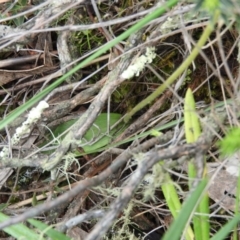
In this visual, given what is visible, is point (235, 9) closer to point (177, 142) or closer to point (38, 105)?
point (177, 142)

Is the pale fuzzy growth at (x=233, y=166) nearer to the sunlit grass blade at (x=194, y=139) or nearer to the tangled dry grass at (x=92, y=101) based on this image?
the tangled dry grass at (x=92, y=101)

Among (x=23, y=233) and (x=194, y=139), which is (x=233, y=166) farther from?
(x=23, y=233)

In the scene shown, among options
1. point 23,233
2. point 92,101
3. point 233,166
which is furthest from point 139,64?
point 23,233

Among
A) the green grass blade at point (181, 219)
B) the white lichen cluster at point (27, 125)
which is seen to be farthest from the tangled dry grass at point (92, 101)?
the green grass blade at point (181, 219)

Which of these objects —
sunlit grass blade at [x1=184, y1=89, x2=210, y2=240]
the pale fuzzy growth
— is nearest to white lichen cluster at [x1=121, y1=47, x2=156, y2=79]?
sunlit grass blade at [x1=184, y1=89, x2=210, y2=240]

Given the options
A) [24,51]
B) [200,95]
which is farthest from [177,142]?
[24,51]

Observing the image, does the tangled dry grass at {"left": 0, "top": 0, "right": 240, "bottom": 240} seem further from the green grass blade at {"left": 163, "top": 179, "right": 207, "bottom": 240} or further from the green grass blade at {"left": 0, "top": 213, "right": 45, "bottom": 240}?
the green grass blade at {"left": 163, "top": 179, "right": 207, "bottom": 240}
